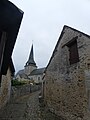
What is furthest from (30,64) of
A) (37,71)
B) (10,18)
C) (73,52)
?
(10,18)

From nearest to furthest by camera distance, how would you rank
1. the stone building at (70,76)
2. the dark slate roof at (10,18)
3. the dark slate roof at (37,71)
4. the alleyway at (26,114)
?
the dark slate roof at (10,18), the stone building at (70,76), the alleyway at (26,114), the dark slate roof at (37,71)

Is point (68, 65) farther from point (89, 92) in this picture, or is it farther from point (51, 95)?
point (51, 95)

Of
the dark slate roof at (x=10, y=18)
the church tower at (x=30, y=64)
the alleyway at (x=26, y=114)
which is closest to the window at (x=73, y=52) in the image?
the alleyway at (x=26, y=114)

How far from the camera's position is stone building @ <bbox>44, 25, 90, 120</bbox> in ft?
21.1

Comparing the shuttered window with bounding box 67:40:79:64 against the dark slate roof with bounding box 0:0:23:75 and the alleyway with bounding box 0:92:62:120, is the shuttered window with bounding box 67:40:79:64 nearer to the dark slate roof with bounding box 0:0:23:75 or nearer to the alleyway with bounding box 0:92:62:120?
the alleyway with bounding box 0:92:62:120

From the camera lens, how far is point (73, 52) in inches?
308

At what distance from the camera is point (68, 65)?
808 cm

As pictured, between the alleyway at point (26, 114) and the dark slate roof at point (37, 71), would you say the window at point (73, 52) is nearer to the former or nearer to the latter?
the alleyway at point (26, 114)

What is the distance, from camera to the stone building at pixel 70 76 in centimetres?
643

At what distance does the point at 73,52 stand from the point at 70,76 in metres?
1.29

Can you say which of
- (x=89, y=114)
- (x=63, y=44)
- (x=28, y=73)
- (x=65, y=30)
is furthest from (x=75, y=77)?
(x=28, y=73)

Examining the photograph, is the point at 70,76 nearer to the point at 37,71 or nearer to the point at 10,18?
the point at 10,18

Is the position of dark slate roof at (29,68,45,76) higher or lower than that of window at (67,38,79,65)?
higher

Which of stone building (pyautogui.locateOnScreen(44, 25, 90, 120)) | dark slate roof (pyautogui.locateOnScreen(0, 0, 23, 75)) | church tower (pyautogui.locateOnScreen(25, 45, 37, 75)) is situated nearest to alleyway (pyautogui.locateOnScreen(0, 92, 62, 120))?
stone building (pyautogui.locateOnScreen(44, 25, 90, 120))
